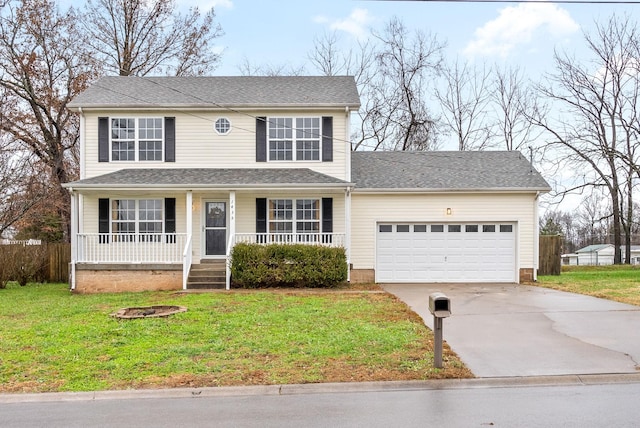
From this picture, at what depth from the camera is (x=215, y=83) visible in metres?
18.8

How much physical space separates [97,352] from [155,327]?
157cm

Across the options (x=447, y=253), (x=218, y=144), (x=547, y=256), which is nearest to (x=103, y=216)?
(x=218, y=144)

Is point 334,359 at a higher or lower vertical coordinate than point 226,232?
lower

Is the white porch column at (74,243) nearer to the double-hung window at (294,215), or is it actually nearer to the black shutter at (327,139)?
the double-hung window at (294,215)

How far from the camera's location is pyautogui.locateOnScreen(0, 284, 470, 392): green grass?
6.07 metres

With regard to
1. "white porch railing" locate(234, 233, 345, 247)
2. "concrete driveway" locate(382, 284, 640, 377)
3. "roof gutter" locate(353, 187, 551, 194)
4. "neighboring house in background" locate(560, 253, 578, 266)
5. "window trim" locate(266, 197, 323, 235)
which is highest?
"roof gutter" locate(353, 187, 551, 194)

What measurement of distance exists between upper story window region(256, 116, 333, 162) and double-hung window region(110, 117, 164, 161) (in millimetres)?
3254

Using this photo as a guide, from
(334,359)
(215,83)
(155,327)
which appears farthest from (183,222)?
(334,359)

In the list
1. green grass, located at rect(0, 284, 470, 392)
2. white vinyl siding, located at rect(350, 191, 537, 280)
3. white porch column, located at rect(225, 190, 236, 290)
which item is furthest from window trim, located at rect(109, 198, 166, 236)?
white vinyl siding, located at rect(350, 191, 537, 280)

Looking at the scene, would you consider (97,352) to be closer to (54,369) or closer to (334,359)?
(54,369)

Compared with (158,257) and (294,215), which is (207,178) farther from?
(294,215)

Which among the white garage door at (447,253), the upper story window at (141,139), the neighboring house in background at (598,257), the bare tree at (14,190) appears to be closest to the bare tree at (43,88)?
the bare tree at (14,190)

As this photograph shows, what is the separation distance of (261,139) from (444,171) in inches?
255

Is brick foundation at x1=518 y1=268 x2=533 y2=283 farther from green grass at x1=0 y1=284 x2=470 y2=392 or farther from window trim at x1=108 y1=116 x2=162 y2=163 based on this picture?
window trim at x1=108 y1=116 x2=162 y2=163
